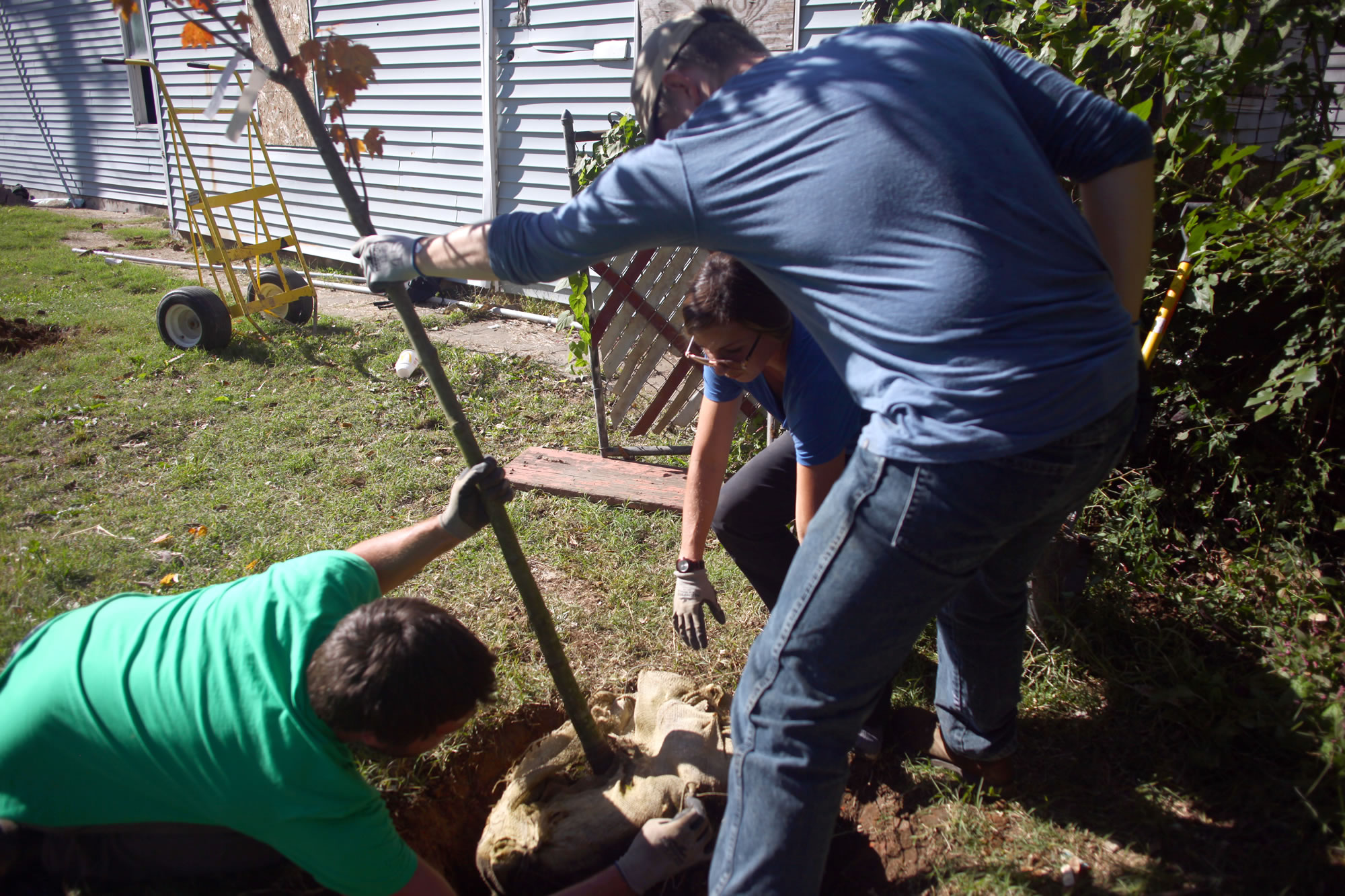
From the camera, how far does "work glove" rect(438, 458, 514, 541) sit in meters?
1.96

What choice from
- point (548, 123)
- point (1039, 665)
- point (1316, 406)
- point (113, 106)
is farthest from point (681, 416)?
point (113, 106)

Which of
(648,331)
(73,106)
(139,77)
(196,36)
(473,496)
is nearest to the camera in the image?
(196,36)

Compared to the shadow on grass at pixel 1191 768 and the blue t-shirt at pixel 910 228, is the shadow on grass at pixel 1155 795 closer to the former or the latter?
the shadow on grass at pixel 1191 768

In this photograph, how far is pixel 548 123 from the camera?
24.4 ft

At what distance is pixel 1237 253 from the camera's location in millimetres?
2389

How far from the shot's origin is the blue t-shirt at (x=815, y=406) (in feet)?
6.37

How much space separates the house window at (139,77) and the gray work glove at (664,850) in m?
14.2

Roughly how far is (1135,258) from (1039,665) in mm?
1429

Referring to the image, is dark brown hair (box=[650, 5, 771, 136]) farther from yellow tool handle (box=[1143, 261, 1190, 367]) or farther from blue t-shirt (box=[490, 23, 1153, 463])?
yellow tool handle (box=[1143, 261, 1190, 367])

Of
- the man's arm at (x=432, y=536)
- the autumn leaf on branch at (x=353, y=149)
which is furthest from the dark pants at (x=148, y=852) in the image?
the autumn leaf on branch at (x=353, y=149)

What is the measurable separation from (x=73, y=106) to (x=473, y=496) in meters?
17.2

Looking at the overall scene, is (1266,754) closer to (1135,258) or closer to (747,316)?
(1135,258)

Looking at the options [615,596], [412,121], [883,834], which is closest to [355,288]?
[412,121]

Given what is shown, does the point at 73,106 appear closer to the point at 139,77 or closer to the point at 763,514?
the point at 139,77
